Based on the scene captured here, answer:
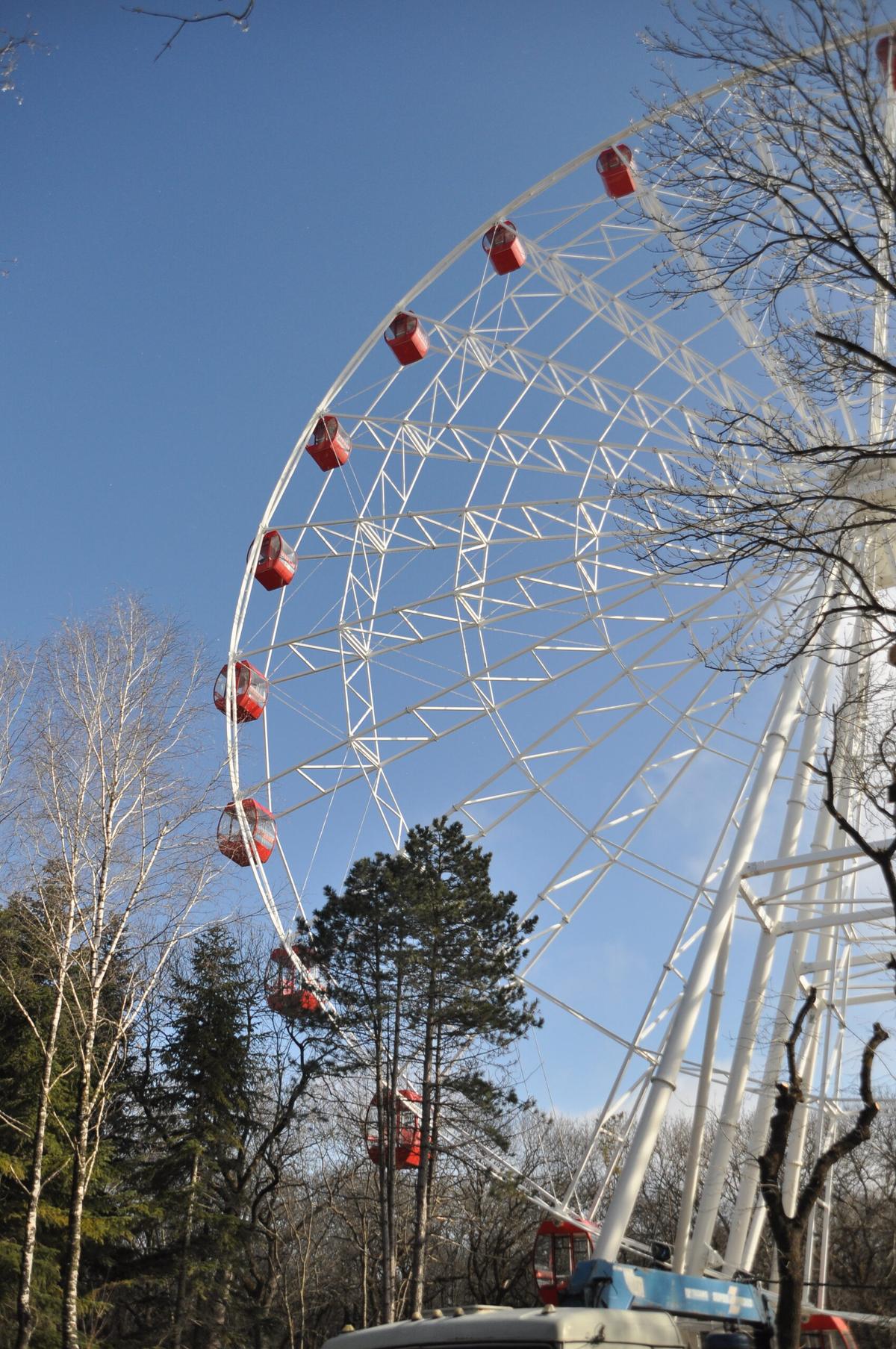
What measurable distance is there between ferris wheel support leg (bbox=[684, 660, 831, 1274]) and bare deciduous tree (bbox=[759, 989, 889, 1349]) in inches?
50.6

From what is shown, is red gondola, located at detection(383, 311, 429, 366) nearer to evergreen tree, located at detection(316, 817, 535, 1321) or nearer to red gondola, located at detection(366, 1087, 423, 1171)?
evergreen tree, located at detection(316, 817, 535, 1321)

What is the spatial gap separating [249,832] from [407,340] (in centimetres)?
899

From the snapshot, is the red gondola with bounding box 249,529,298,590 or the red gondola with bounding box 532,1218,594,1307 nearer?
the red gondola with bounding box 532,1218,594,1307

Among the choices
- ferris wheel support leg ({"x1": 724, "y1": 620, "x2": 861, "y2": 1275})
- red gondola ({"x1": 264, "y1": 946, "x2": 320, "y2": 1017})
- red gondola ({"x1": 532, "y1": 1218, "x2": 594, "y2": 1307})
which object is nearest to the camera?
ferris wheel support leg ({"x1": 724, "y1": 620, "x2": 861, "y2": 1275})

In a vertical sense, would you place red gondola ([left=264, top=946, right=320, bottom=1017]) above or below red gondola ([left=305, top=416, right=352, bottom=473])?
below

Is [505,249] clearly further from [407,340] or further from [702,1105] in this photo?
[702,1105]

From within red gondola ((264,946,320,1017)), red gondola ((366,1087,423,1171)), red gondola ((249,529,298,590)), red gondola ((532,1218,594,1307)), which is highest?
red gondola ((249,529,298,590))

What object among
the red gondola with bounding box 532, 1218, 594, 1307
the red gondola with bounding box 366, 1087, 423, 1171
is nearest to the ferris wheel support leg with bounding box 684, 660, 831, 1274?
the red gondola with bounding box 532, 1218, 594, 1307

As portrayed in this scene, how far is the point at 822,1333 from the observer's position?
39.5ft

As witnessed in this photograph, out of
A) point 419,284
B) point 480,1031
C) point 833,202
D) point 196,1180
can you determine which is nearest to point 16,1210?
point 196,1180

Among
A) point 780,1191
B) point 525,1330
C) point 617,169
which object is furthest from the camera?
point 617,169

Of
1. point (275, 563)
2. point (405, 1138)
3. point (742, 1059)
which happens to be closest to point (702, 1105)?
point (742, 1059)

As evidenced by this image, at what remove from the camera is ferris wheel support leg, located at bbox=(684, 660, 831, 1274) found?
459 inches

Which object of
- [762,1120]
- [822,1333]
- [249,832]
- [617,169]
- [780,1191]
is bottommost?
[822,1333]
